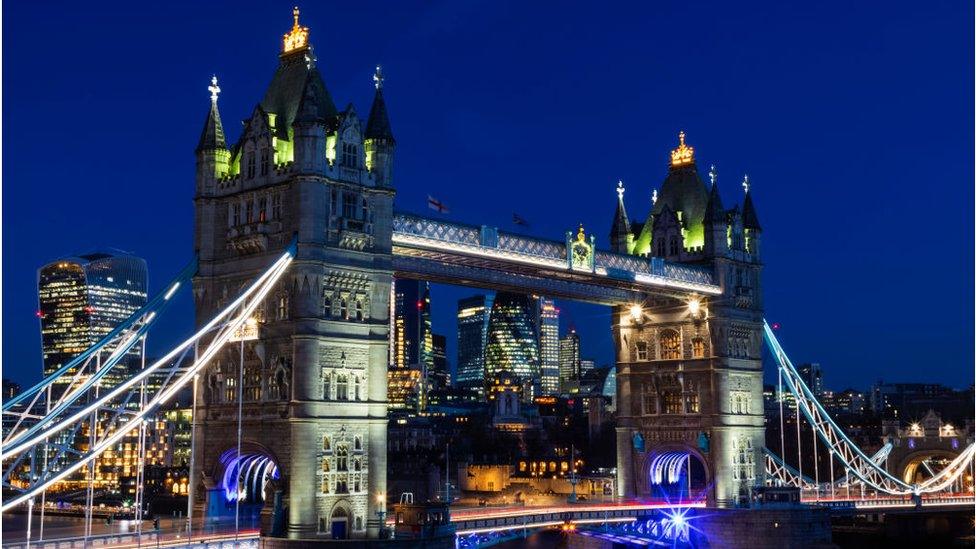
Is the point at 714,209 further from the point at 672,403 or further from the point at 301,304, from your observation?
the point at 301,304

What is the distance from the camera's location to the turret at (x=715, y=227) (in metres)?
69.6

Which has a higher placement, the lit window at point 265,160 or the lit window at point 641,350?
the lit window at point 265,160

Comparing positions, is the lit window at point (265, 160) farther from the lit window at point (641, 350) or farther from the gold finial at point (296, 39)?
the lit window at point (641, 350)

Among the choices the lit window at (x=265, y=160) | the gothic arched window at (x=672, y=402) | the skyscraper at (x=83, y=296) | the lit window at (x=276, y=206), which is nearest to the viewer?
the lit window at (x=276, y=206)

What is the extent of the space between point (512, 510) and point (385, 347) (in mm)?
14127

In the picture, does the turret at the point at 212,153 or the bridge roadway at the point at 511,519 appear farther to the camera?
the turret at the point at 212,153

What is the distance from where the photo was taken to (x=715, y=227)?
69.6 m

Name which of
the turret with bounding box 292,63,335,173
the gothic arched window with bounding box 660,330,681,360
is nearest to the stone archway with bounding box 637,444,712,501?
the gothic arched window with bounding box 660,330,681,360

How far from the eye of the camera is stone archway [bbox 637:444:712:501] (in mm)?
69938

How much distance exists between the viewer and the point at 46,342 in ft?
652

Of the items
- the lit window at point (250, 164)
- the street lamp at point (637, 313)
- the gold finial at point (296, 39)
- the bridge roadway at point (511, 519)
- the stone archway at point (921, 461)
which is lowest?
the bridge roadway at point (511, 519)

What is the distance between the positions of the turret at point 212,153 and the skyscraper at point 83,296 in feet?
467

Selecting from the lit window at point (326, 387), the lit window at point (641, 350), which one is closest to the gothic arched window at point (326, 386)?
the lit window at point (326, 387)

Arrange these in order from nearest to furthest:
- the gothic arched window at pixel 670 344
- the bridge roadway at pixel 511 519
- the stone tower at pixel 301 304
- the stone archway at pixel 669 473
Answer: the bridge roadway at pixel 511 519 < the stone tower at pixel 301 304 < the stone archway at pixel 669 473 < the gothic arched window at pixel 670 344
